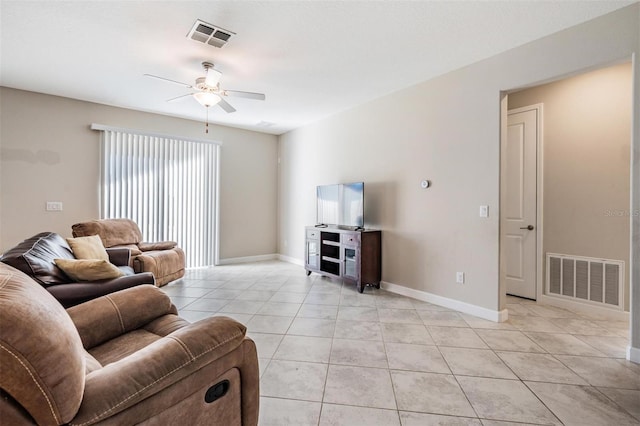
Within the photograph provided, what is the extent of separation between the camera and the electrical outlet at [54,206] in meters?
4.01

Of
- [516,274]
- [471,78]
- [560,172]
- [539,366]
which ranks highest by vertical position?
[471,78]

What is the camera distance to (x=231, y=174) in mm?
5695

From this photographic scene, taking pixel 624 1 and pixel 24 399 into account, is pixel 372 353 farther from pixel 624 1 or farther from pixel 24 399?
pixel 624 1

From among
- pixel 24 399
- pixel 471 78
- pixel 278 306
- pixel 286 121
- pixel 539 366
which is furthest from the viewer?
pixel 286 121

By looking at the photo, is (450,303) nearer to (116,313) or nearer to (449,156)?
(449,156)

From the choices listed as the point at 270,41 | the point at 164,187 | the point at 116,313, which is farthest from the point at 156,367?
the point at 164,187

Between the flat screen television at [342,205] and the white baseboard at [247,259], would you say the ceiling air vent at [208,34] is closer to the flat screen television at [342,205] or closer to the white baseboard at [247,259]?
the flat screen television at [342,205]

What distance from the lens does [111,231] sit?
387 cm

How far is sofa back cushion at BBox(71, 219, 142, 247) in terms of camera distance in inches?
143

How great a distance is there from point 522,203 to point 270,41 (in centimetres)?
345

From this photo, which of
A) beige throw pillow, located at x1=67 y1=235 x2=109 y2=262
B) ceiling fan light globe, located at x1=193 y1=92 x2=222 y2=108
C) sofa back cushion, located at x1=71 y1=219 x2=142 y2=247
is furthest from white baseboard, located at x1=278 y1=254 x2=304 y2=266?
ceiling fan light globe, located at x1=193 y1=92 x2=222 y2=108

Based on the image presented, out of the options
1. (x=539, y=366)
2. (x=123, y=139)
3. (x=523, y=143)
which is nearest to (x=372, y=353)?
(x=539, y=366)

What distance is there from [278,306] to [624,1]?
3963 millimetres

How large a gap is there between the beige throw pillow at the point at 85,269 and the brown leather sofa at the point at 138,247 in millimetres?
1520
